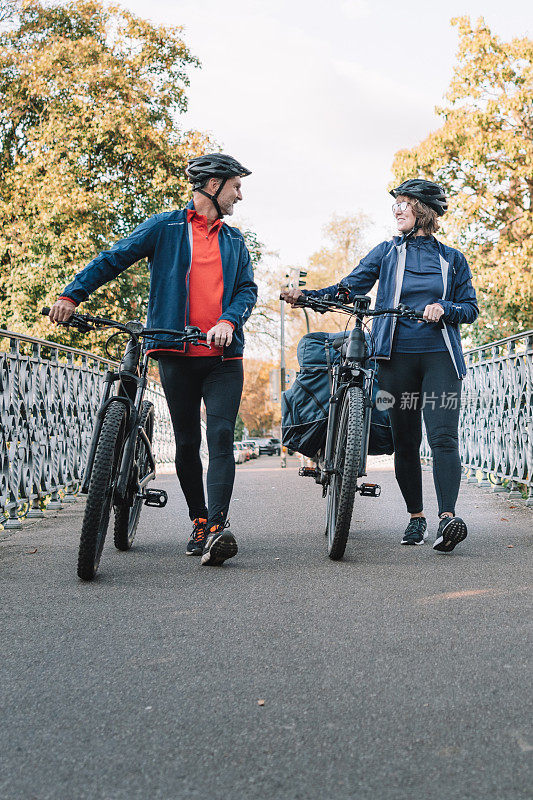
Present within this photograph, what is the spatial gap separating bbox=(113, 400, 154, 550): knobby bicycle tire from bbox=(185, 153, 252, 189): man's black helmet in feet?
3.98

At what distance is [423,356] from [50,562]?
2335mm

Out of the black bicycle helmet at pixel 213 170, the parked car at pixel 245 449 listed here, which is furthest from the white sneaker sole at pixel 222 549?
the parked car at pixel 245 449

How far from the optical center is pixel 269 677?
288 cm

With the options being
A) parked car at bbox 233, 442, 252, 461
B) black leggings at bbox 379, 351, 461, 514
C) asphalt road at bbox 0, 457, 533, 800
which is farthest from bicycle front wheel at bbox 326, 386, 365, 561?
parked car at bbox 233, 442, 252, 461

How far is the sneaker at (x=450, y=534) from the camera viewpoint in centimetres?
497

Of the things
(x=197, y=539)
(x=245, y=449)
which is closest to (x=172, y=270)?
(x=197, y=539)

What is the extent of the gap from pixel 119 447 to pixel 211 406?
0.65m

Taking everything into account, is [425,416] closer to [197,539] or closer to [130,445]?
[197,539]

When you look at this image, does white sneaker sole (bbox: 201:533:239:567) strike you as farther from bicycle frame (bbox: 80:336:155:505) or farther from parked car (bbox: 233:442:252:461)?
parked car (bbox: 233:442:252:461)

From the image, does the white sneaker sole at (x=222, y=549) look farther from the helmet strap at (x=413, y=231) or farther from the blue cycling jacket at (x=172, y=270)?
the helmet strap at (x=413, y=231)

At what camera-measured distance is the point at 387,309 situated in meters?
5.20

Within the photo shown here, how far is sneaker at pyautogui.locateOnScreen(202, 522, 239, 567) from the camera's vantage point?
4676 mm

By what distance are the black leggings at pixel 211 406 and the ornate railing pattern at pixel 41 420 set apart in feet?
4.83

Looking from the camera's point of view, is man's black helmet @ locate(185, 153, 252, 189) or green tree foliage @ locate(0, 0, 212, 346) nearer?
man's black helmet @ locate(185, 153, 252, 189)
